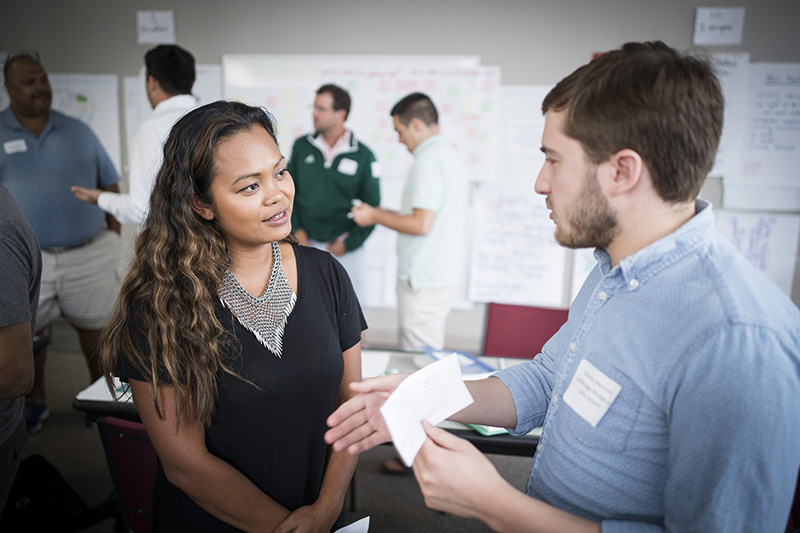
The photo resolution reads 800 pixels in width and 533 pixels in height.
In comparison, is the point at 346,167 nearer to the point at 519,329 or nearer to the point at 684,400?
the point at 519,329

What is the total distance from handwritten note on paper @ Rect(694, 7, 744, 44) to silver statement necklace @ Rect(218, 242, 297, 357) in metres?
3.50

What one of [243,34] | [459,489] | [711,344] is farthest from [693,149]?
[243,34]

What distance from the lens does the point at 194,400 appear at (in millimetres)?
1074

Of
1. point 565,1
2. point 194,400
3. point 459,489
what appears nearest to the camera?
point 459,489

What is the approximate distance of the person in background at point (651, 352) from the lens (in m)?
0.66

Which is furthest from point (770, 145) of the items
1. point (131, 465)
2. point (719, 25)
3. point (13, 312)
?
point (13, 312)

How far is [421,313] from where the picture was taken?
121 inches

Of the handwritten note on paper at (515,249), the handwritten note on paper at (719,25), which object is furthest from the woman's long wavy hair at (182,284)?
the handwritten note on paper at (719,25)

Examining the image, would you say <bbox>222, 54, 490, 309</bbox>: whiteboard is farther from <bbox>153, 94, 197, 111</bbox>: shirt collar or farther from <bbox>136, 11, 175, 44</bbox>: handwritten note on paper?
<bbox>153, 94, 197, 111</bbox>: shirt collar

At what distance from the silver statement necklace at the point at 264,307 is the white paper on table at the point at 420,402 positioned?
428 millimetres

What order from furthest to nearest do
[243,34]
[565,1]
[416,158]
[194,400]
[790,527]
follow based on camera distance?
[243,34] < [565,1] < [416,158] < [790,527] < [194,400]

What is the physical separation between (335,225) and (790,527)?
9.15ft

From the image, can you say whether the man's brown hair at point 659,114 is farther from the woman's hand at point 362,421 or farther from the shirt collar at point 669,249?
the woman's hand at point 362,421

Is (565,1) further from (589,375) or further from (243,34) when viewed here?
(589,375)
